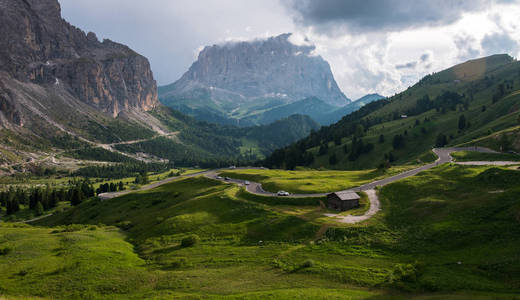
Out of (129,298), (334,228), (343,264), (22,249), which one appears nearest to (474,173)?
(334,228)

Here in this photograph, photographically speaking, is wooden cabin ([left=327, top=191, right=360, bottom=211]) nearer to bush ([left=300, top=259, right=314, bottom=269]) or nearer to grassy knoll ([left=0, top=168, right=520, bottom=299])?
grassy knoll ([left=0, top=168, right=520, bottom=299])

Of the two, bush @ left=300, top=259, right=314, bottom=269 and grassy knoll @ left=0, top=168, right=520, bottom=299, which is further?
bush @ left=300, top=259, right=314, bottom=269

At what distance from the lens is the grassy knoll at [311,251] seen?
126ft

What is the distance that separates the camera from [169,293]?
3922cm

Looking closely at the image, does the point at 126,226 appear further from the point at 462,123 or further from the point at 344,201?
the point at 462,123

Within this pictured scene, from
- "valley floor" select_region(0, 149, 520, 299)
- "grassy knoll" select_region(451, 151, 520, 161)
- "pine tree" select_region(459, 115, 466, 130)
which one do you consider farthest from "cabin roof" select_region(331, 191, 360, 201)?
"pine tree" select_region(459, 115, 466, 130)

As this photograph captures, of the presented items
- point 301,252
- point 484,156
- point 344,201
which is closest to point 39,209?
point 344,201

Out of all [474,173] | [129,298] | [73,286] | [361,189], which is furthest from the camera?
[361,189]

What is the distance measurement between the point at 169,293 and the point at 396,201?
172ft

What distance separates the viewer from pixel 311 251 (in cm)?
5059

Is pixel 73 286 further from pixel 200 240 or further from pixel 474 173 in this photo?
pixel 474 173

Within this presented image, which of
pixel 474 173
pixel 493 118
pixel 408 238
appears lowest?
pixel 408 238

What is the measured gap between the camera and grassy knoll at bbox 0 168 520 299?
3841 centimetres

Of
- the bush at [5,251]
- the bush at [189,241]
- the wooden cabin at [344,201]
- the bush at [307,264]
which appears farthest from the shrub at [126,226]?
the bush at [307,264]
